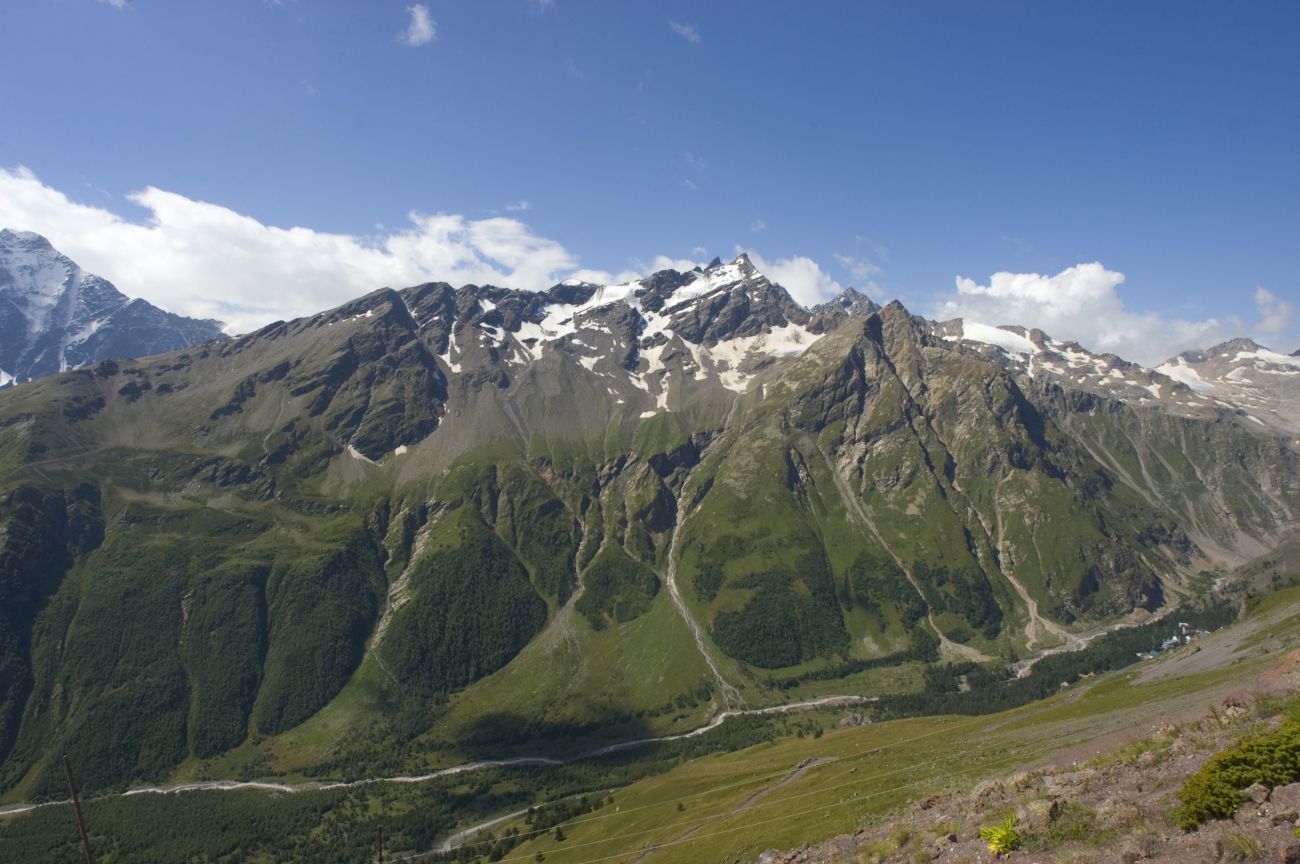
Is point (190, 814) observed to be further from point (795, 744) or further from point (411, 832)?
point (795, 744)

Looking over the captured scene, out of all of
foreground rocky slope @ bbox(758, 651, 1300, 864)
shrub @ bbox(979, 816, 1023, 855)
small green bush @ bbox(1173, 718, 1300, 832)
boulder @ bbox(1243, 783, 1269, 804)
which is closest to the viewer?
foreground rocky slope @ bbox(758, 651, 1300, 864)

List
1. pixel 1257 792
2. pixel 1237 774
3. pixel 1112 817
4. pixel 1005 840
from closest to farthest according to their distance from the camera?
pixel 1257 792 → pixel 1237 774 → pixel 1112 817 → pixel 1005 840

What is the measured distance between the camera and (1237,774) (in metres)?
21.8

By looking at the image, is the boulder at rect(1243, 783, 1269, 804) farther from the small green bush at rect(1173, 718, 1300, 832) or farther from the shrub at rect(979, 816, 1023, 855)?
the shrub at rect(979, 816, 1023, 855)

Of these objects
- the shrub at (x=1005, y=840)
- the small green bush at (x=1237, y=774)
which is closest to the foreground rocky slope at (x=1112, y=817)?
the shrub at (x=1005, y=840)

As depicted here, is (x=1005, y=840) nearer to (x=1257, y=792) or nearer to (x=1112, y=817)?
(x=1112, y=817)

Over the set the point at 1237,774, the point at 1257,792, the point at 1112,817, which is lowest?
the point at 1112,817

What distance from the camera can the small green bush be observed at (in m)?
21.1

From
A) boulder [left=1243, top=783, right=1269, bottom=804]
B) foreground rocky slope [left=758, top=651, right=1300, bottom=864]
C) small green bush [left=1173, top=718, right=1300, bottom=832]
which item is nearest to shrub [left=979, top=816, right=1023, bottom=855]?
foreground rocky slope [left=758, top=651, right=1300, bottom=864]

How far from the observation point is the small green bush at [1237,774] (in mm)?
21125

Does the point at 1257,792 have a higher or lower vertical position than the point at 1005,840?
higher

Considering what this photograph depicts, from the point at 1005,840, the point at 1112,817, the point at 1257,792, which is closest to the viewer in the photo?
the point at 1257,792

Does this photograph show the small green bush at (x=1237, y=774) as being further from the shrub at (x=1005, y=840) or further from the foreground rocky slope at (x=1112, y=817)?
the shrub at (x=1005, y=840)

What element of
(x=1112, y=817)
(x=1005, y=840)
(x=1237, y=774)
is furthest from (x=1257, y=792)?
(x=1005, y=840)
